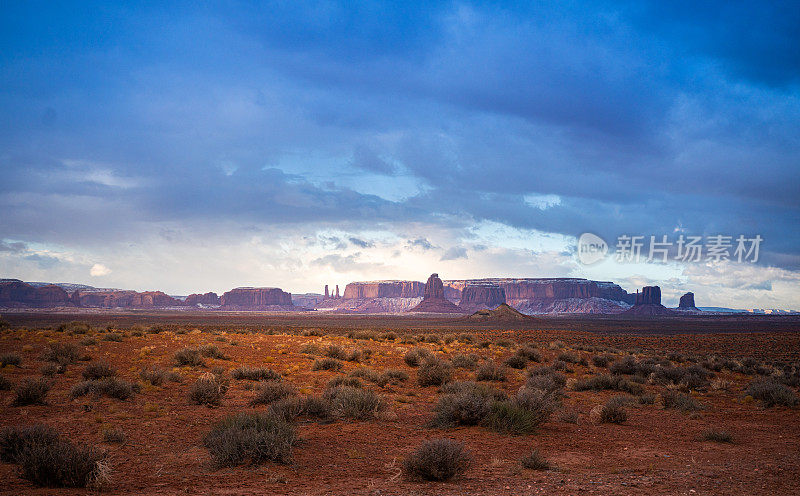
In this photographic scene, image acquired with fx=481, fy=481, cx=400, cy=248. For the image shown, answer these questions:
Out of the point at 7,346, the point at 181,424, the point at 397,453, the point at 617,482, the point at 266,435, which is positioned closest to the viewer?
the point at 617,482

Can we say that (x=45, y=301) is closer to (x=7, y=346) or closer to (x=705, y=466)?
(x=7, y=346)

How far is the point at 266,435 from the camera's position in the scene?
330 inches

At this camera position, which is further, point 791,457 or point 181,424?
point 181,424

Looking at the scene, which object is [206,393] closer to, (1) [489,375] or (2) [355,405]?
(2) [355,405]

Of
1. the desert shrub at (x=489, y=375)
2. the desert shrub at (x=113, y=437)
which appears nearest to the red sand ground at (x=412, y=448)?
the desert shrub at (x=113, y=437)

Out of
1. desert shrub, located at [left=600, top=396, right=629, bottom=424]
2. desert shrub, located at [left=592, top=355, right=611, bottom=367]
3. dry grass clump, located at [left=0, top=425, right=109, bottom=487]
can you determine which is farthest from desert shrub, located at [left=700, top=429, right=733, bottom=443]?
desert shrub, located at [left=592, top=355, right=611, bottom=367]

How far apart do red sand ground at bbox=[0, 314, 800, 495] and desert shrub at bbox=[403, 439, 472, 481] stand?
0.17 meters

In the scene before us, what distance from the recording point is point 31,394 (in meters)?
11.8

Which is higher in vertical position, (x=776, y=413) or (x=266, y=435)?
(x=266, y=435)

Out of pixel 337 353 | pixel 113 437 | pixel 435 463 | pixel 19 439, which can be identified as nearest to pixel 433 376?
pixel 337 353

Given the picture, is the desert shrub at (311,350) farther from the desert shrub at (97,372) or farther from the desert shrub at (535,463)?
the desert shrub at (535,463)

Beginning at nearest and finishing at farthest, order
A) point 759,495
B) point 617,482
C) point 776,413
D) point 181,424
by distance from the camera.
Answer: point 759,495
point 617,482
point 181,424
point 776,413

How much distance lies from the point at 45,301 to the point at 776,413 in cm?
24406

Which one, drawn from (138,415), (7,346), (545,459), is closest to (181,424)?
(138,415)
